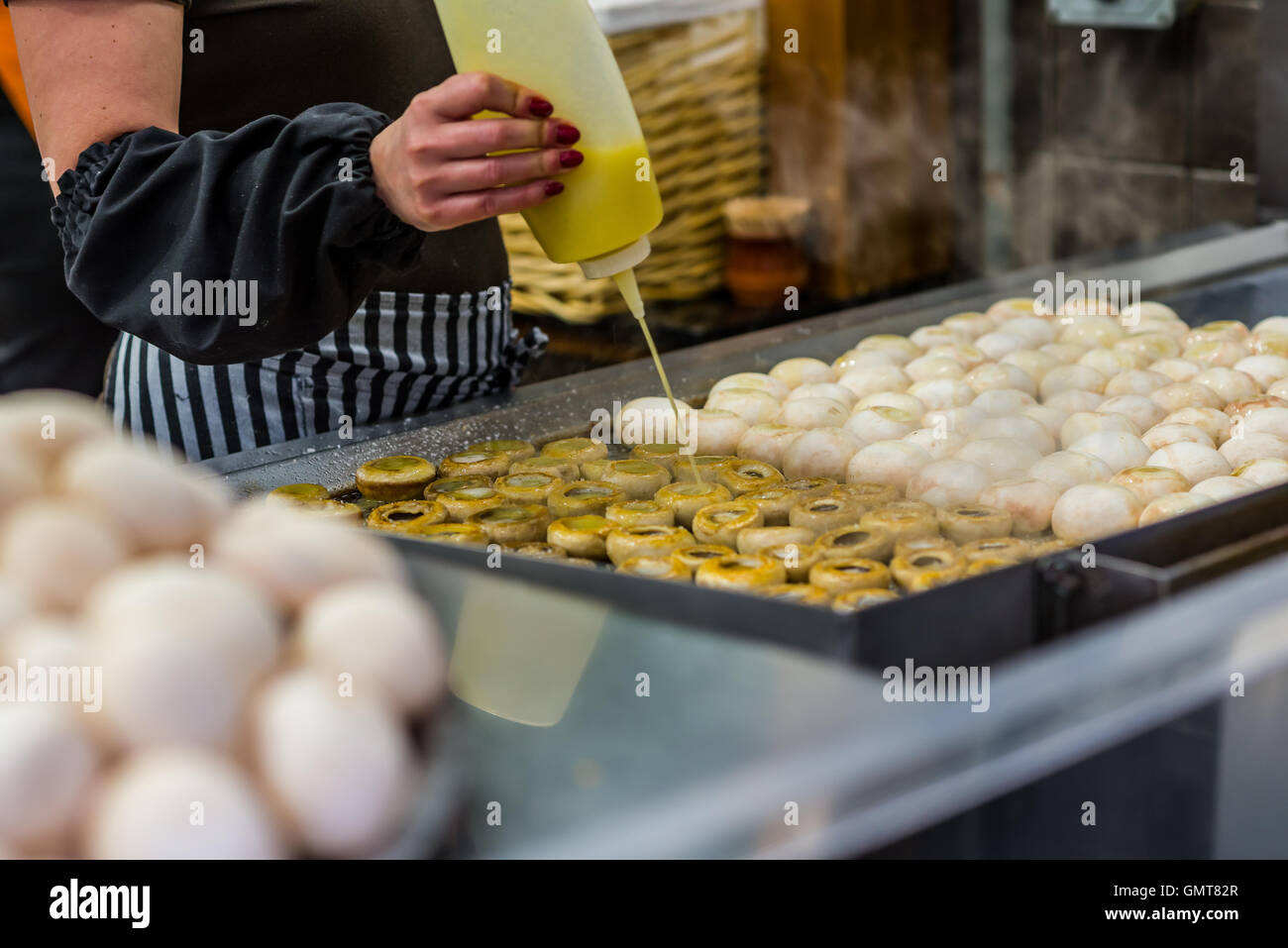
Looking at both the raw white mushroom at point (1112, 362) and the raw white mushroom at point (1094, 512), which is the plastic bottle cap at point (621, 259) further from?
the raw white mushroom at point (1112, 362)

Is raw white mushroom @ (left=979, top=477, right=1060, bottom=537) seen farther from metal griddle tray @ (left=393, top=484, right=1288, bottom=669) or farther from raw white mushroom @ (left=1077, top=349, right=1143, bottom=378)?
raw white mushroom @ (left=1077, top=349, right=1143, bottom=378)

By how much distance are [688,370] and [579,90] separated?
2.16 ft

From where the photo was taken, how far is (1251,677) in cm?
77

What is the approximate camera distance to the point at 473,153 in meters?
1.09

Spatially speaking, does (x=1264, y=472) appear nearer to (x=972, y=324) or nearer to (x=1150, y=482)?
(x=1150, y=482)

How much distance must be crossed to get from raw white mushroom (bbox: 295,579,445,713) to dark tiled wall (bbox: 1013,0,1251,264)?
9.37 ft

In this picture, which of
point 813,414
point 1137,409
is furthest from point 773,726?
point 1137,409

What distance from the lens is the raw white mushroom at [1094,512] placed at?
123cm
